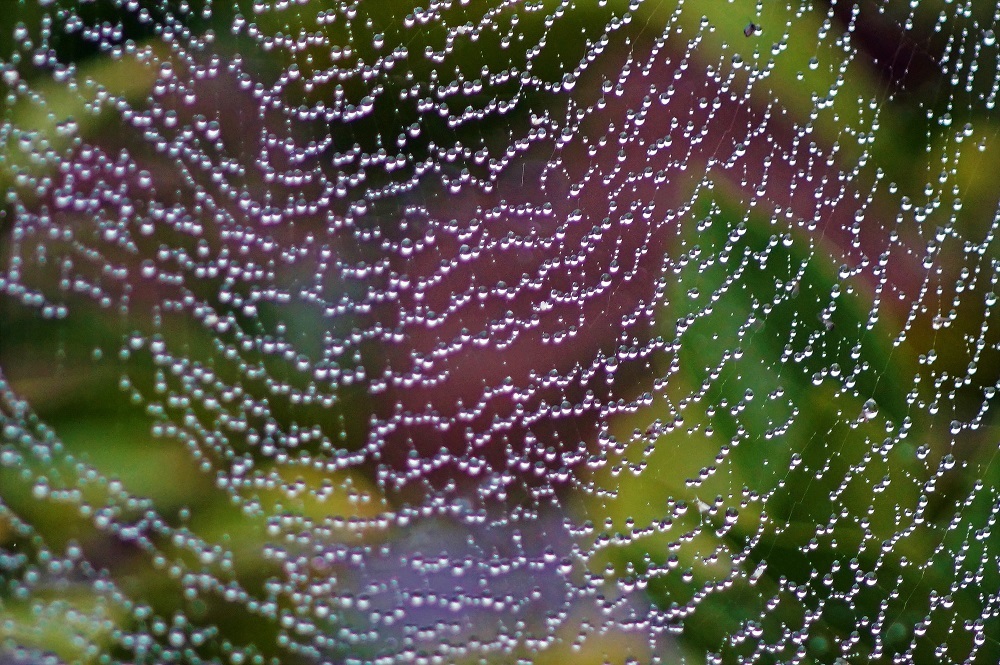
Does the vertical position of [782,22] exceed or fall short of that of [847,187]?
it exceeds it

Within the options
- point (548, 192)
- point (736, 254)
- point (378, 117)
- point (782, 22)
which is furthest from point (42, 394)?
point (782, 22)

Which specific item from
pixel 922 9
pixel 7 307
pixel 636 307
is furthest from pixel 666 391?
pixel 7 307

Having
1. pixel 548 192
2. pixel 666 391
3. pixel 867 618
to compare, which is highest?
pixel 548 192

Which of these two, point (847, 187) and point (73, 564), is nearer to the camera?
point (73, 564)

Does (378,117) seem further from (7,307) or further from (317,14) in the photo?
(7,307)

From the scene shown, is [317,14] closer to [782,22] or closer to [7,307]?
[7,307]

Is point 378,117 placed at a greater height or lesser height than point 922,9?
lesser
